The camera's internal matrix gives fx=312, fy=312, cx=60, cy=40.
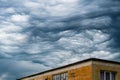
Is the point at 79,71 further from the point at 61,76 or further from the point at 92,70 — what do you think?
the point at 61,76

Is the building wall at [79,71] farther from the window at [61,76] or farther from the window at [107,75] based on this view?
the window at [107,75]

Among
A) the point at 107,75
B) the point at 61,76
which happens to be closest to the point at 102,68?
the point at 107,75

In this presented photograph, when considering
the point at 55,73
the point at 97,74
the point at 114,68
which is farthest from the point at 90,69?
the point at 55,73

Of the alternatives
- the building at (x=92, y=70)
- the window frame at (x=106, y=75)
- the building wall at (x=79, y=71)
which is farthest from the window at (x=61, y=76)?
the window frame at (x=106, y=75)

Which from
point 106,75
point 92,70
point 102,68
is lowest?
point 106,75

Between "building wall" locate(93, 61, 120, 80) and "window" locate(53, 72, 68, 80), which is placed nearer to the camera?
"building wall" locate(93, 61, 120, 80)

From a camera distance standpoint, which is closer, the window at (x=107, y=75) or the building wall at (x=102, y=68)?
the building wall at (x=102, y=68)

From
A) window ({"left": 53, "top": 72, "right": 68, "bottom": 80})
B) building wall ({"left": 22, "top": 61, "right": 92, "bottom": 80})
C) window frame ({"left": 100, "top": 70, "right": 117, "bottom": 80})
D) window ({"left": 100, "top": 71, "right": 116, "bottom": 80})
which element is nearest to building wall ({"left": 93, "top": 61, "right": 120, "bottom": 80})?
window frame ({"left": 100, "top": 70, "right": 117, "bottom": 80})

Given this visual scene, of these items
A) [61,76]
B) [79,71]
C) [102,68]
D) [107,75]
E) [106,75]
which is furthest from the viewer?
[61,76]

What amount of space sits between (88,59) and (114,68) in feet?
13.8

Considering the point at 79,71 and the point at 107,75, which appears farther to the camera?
the point at 79,71

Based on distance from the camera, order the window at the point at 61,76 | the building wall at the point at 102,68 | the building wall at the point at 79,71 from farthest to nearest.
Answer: the window at the point at 61,76, the building wall at the point at 79,71, the building wall at the point at 102,68

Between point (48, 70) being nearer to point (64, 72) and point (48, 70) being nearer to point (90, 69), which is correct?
point (64, 72)

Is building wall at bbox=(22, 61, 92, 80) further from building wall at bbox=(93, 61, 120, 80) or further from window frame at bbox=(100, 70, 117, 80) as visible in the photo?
window frame at bbox=(100, 70, 117, 80)
